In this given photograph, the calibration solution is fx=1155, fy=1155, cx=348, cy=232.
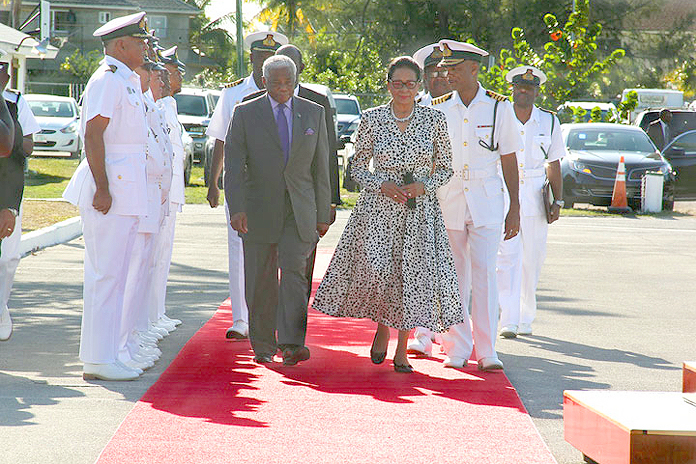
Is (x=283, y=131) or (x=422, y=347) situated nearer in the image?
(x=283, y=131)

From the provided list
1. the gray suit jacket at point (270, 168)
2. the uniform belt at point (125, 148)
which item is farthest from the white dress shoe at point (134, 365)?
the uniform belt at point (125, 148)

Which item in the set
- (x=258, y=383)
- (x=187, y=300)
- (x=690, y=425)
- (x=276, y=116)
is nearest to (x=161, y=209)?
(x=276, y=116)

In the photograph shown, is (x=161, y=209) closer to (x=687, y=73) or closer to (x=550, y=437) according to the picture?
(x=550, y=437)

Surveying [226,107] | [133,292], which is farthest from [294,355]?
[226,107]

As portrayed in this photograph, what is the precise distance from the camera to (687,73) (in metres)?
48.1

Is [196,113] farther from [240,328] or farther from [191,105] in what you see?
[240,328]

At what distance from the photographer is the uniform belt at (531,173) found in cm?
921

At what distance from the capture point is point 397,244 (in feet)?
23.8

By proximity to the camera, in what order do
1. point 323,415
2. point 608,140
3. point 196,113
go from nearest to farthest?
point 323,415
point 608,140
point 196,113

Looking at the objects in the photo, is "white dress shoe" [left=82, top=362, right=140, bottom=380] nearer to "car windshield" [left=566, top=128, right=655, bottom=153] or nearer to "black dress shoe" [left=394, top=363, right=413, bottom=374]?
"black dress shoe" [left=394, top=363, right=413, bottom=374]

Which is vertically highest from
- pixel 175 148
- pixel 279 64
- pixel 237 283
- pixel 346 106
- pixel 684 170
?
pixel 346 106

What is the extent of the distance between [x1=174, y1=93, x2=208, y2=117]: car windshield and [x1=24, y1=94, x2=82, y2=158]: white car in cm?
293

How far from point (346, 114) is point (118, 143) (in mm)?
29034

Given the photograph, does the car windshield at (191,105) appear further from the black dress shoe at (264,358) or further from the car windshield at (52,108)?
the black dress shoe at (264,358)
